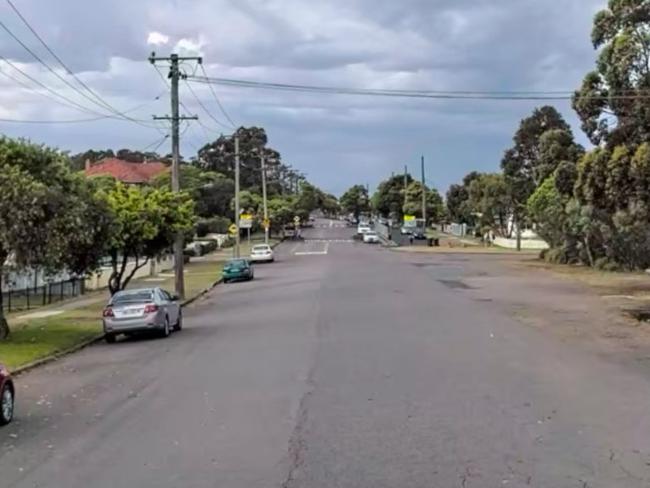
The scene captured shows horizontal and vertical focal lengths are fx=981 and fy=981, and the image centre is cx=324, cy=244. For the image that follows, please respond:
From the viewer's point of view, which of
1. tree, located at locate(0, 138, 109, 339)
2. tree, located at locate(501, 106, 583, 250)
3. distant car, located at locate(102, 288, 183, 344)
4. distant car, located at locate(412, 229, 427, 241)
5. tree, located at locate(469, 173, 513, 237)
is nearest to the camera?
tree, located at locate(0, 138, 109, 339)

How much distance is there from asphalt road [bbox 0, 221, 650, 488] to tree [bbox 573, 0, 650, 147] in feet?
40.2

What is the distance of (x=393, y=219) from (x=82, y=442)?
178 m

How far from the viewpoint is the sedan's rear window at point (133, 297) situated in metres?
26.3

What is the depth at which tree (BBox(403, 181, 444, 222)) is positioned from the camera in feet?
525

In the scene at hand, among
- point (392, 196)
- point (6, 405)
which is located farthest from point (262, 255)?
point (392, 196)

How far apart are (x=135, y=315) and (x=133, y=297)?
2.74ft

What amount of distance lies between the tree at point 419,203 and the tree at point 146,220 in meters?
122

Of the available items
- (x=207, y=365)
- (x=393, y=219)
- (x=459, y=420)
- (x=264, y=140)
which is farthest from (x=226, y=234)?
(x=459, y=420)

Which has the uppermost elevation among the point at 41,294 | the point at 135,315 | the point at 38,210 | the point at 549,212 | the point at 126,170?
the point at 126,170

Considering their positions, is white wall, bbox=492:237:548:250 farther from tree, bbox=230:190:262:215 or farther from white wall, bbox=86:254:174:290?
white wall, bbox=86:254:174:290

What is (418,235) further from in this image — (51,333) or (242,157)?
(51,333)

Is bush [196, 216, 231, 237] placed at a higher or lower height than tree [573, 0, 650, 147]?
lower

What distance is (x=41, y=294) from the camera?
142 feet

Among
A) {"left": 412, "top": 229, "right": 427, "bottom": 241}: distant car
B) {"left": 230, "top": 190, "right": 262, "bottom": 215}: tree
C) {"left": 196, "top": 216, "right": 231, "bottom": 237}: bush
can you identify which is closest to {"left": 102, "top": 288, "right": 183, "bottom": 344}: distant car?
{"left": 196, "top": 216, "right": 231, "bottom": 237}: bush
